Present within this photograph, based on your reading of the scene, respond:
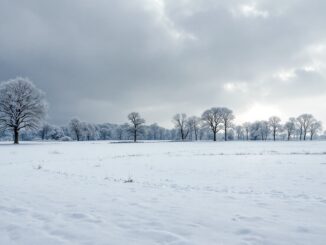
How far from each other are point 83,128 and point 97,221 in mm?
123416

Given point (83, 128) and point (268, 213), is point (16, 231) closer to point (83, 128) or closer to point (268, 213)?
point (268, 213)

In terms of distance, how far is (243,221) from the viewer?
5.50m

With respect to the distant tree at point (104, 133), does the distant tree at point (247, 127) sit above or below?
above

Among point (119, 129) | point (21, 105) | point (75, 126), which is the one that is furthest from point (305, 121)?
point (21, 105)

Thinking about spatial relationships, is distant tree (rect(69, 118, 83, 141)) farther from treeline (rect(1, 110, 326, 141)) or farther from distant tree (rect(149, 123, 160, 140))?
distant tree (rect(149, 123, 160, 140))

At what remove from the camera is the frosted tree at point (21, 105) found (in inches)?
1751

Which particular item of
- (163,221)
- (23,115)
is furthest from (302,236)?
(23,115)

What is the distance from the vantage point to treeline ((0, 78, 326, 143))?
45375 millimetres

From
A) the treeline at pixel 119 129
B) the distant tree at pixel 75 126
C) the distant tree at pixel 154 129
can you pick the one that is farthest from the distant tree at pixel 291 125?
the distant tree at pixel 75 126

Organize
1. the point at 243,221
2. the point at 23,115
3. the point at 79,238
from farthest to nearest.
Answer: the point at 23,115 → the point at 243,221 → the point at 79,238

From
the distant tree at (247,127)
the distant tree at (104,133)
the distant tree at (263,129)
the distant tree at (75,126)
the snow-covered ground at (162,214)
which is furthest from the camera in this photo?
the distant tree at (104,133)

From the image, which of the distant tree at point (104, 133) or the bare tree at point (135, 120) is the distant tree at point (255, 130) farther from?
the distant tree at point (104, 133)

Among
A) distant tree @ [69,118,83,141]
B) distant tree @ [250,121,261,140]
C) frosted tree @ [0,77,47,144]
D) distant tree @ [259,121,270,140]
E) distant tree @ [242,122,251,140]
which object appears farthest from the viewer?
distant tree @ [242,122,251,140]

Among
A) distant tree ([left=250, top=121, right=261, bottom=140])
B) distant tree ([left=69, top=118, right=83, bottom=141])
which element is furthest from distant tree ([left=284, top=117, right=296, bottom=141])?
distant tree ([left=69, top=118, right=83, bottom=141])
